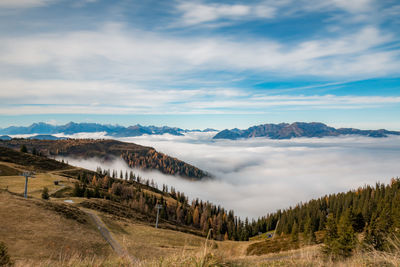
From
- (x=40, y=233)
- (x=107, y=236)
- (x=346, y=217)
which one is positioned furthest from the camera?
(x=346, y=217)

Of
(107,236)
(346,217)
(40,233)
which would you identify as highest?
(40,233)

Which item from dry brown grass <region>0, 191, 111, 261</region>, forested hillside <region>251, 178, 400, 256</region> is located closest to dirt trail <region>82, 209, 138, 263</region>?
dry brown grass <region>0, 191, 111, 261</region>

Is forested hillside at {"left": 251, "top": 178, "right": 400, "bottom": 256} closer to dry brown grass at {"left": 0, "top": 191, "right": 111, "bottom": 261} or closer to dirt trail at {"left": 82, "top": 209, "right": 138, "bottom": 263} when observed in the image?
dirt trail at {"left": 82, "top": 209, "right": 138, "bottom": 263}

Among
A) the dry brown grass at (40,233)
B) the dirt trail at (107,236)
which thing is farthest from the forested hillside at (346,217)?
the dry brown grass at (40,233)

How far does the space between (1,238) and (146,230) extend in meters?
42.7

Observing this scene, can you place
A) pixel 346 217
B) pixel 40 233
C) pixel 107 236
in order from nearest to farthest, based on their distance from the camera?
pixel 40 233 < pixel 107 236 < pixel 346 217

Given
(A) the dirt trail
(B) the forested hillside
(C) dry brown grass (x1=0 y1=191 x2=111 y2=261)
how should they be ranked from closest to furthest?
(C) dry brown grass (x1=0 y1=191 x2=111 y2=261) → (A) the dirt trail → (B) the forested hillside

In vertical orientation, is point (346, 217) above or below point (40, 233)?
below

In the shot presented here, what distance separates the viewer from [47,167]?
623 ft

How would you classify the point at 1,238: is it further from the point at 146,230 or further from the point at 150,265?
the point at 146,230

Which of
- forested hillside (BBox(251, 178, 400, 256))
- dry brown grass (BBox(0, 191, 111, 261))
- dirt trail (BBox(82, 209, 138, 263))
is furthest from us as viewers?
forested hillside (BBox(251, 178, 400, 256))

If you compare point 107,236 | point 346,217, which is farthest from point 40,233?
point 346,217

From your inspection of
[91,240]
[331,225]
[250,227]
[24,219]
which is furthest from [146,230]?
[250,227]

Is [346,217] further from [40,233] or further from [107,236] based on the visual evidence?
[40,233]
